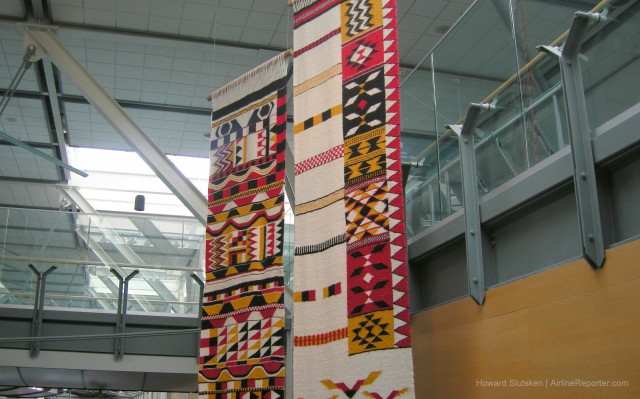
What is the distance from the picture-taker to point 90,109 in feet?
47.3

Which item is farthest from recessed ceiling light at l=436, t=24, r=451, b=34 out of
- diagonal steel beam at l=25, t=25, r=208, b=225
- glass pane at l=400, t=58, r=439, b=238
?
glass pane at l=400, t=58, r=439, b=238

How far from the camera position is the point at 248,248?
18.9 feet

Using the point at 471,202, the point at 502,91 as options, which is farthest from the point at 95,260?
the point at 502,91

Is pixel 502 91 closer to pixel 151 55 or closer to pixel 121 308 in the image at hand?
pixel 121 308

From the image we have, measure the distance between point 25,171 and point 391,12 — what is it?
15.0m

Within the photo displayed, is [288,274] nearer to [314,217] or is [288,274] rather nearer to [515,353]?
[314,217]

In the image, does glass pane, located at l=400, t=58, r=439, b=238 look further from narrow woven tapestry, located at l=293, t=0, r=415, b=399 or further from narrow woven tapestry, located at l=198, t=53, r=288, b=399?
narrow woven tapestry, located at l=198, t=53, r=288, b=399

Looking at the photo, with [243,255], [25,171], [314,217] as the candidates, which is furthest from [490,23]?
[25,171]

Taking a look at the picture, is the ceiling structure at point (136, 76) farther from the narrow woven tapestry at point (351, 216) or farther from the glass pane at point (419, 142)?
the narrow woven tapestry at point (351, 216)

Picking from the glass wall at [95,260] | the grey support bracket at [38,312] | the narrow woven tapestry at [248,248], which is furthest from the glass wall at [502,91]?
the grey support bracket at [38,312]

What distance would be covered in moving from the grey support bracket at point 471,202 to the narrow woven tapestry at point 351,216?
458 millimetres

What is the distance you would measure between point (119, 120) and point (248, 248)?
230 inches

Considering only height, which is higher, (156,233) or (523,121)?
(156,233)

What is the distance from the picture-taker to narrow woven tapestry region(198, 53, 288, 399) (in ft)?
17.8
